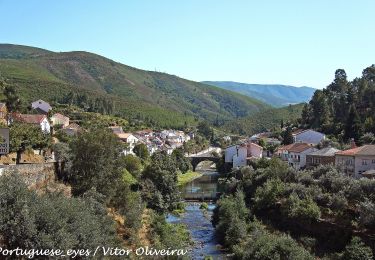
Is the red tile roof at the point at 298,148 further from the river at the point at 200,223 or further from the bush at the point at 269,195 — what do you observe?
the bush at the point at 269,195

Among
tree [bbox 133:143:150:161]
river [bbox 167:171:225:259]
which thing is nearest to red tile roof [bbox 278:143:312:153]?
river [bbox 167:171:225:259]

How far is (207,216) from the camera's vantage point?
61.7 meters

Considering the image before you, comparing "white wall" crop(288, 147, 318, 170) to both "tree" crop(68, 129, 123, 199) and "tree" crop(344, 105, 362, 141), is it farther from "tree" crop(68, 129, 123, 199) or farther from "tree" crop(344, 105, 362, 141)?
"tree" crop(68, 129, 123, 199)

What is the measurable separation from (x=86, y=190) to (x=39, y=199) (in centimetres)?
1360

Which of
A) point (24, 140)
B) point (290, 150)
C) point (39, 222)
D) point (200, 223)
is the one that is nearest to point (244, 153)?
point (290, 150)

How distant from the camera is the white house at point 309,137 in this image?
3428 inches

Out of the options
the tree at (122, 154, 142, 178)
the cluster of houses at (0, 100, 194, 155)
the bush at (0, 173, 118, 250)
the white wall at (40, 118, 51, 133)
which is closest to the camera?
the bush at (0, 173, 118, 250)

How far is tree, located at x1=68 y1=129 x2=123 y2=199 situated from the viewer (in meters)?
40.1

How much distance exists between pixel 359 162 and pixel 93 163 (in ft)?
110

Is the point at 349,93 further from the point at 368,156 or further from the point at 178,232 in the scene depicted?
the point at 178,232

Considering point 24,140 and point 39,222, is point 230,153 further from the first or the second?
point 39,222

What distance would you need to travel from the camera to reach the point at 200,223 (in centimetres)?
5697

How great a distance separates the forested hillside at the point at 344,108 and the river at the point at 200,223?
24.8 meters

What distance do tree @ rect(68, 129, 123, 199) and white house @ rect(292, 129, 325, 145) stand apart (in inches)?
2093
